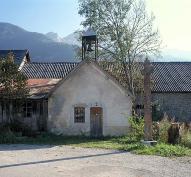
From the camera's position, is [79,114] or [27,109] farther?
[27,109]

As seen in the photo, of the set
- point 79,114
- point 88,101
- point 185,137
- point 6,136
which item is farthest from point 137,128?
point 6,136

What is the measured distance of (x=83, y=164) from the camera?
706 inches

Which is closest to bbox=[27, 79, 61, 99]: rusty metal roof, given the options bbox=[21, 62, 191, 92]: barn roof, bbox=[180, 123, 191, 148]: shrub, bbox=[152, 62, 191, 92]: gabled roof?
bbox=[21, 62, 191, 92]: barn roof

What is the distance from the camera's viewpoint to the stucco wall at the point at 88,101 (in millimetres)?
29016

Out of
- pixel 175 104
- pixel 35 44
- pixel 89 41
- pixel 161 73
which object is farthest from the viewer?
pixel 35 44

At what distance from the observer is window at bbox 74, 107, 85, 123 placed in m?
29.2

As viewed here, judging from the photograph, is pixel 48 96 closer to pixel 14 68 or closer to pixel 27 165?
pixel 14 68

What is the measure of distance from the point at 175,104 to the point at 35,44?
105m

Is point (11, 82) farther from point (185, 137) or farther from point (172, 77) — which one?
point (172, 77)

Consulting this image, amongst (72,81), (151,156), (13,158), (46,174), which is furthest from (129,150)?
(72,81)

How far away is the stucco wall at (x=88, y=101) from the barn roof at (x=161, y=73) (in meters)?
9.66

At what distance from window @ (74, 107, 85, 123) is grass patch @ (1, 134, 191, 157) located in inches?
57.4

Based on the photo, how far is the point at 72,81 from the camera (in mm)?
29406

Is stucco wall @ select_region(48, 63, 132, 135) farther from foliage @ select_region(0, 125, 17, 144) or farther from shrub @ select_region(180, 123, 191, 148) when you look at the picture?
Answer: shrub @ select_region(180, 123, 191, 148)
